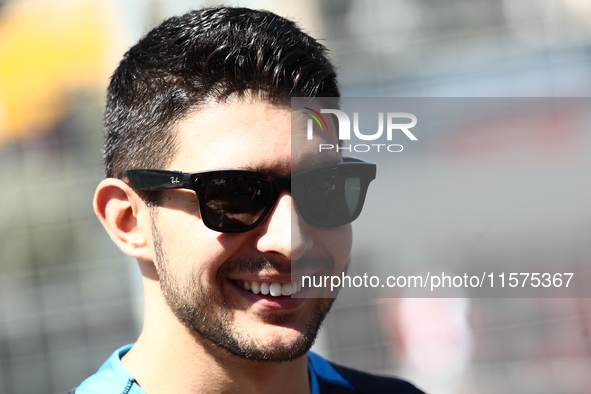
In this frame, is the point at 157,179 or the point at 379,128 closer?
the point at 157,179

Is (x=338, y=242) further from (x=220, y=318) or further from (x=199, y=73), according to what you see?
(x=199, y=73)

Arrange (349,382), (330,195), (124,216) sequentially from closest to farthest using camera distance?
1. (330,195)
2. (124,216)
3. (349,382)

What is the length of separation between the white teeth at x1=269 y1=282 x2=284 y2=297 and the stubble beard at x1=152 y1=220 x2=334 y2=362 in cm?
7

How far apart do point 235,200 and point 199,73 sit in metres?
0.49

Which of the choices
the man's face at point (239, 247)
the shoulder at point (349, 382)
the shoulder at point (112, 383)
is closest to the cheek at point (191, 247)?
the man's face at point (239, 247)

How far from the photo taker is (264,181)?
152 cm

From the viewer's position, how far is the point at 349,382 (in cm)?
209

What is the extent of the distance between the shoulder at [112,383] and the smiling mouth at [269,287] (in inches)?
21.0

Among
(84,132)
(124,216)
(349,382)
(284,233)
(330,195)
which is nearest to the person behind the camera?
(284,233)

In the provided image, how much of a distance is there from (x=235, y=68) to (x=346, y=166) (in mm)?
502

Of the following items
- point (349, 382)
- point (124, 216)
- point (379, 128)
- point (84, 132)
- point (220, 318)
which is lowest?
point (349, 382)

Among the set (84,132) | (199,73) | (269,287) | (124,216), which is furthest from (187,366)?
(84,132)

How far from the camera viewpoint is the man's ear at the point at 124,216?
5.64ft

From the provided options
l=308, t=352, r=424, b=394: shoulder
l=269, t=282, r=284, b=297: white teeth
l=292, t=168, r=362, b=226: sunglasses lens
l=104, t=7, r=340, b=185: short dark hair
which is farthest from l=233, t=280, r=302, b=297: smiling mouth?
l=308, t=352, r=424, b=394: shoulder
